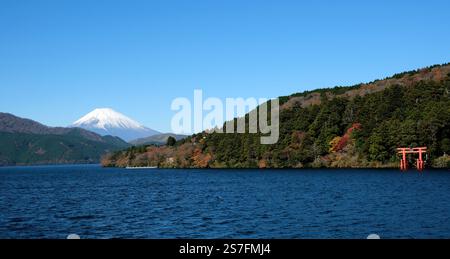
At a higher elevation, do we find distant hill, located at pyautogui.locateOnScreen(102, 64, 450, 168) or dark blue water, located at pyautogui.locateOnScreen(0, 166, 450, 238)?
distant hill, located at pyautogui.locateOnScreen(102, 64, 450, 168)

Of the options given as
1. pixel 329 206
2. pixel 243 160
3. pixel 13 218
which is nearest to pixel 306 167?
pixel 243 160

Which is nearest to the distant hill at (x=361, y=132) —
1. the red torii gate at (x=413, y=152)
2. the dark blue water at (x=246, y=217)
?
the red torii gate at (x=413, y=152)

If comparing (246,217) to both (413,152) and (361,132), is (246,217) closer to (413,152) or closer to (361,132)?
(413,152)

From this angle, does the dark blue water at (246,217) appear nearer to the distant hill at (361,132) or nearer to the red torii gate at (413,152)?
the red torii gate at (413,152)

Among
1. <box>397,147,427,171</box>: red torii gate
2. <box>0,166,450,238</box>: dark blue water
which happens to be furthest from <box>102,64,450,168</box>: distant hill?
<box>0,166,450,238</box>: dark blue water

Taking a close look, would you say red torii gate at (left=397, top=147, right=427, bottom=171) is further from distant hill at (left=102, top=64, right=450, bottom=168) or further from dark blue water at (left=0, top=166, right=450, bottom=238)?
dark blue water at (left=0, top=166, right=450, bottom=238)

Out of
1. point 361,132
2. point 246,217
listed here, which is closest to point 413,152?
point 361,132

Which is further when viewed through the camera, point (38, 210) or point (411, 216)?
Answer: point (38, 210)

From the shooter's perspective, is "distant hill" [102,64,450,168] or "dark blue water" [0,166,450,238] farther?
"distant hill" [102,64,450,168]
